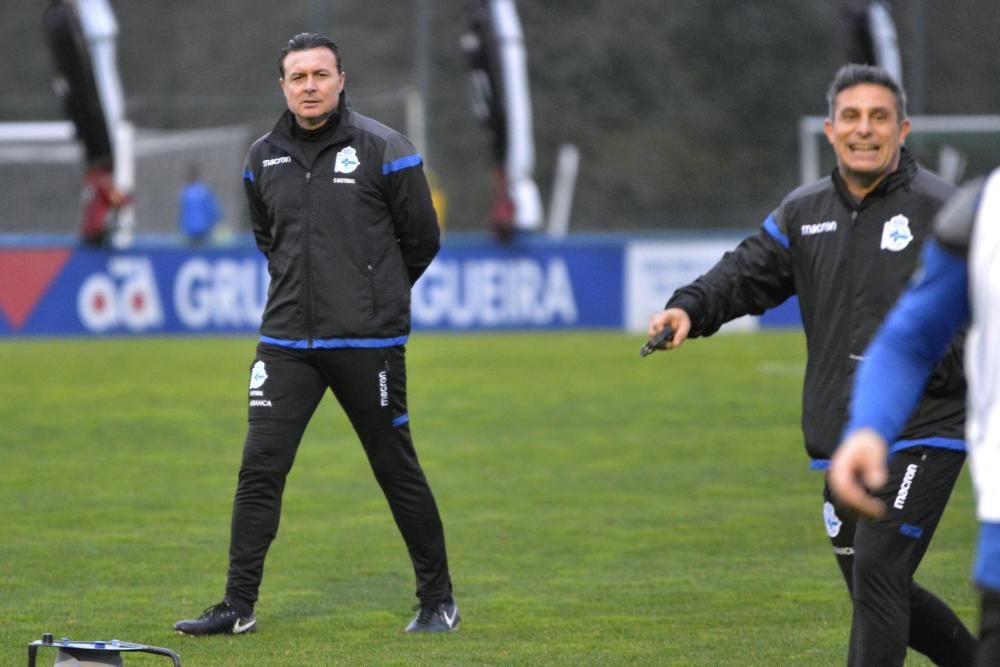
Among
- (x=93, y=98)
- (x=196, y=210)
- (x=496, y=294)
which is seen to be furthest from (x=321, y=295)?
(x=196, y=210)

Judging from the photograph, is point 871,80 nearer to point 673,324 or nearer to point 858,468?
point 673,324

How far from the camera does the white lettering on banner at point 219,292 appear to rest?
76.4ft

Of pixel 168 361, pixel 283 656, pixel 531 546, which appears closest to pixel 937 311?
pixel 283 656

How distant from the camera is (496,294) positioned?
24.3 metres

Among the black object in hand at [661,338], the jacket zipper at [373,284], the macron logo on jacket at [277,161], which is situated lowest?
the jacket zipper at [373,284]

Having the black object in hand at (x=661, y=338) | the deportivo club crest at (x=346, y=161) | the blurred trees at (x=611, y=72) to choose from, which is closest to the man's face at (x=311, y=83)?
the deportivo club crest at (x=346, y=161)

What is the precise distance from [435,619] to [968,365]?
3.78 metres

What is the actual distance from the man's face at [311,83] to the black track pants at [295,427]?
0.86 metres

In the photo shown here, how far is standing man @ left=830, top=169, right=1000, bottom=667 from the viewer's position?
10.6ft

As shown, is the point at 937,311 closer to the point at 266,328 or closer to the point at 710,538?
the point at 266,328

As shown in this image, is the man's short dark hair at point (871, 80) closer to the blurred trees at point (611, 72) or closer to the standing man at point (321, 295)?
the standing man at point (321, 295)

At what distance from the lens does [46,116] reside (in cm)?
3828

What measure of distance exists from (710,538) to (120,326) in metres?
15.4

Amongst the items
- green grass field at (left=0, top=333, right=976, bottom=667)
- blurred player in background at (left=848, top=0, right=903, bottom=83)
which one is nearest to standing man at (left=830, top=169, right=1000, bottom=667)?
green grass field at (left=0, top=333, right=976, bottom=667)
